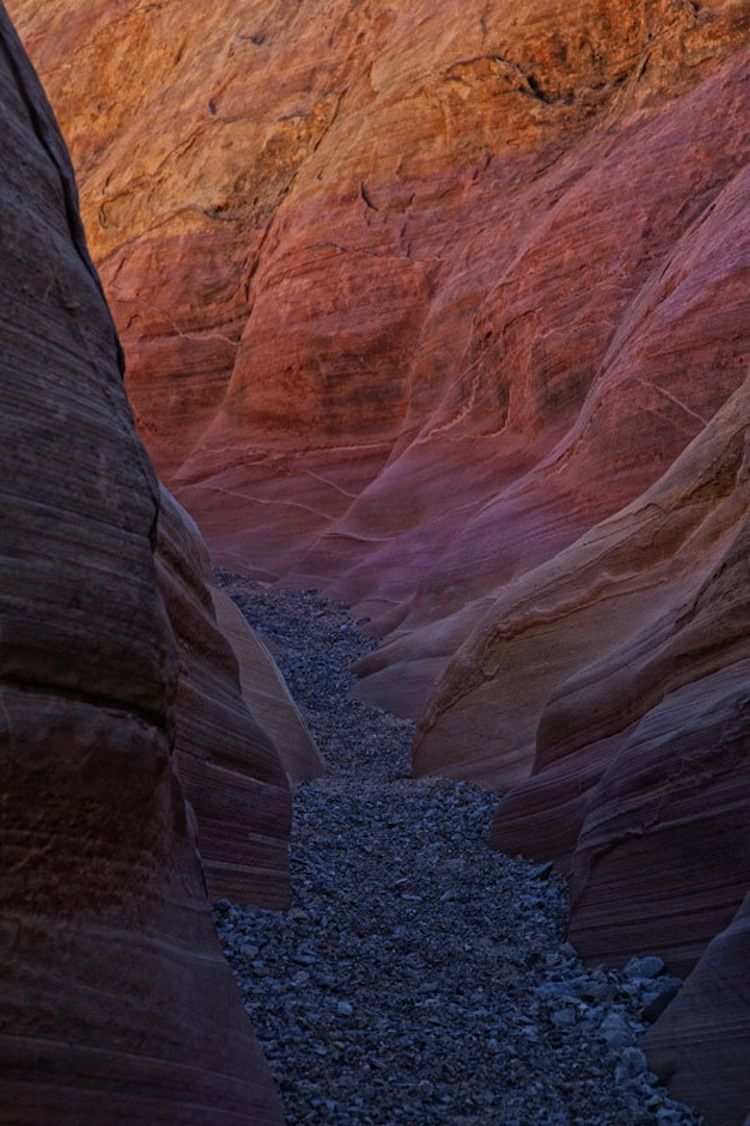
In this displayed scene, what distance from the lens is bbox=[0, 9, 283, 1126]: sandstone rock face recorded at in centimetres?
388

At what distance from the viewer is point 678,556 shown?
10.1 m

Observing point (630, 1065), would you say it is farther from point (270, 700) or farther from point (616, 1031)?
point (270, 700)

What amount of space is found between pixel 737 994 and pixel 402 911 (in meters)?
2.52

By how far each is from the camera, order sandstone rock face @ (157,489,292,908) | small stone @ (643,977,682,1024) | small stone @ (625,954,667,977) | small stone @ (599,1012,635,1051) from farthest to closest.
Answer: sandstone rock face @ (157,489,292,908), small stone @ (625,954,667,977), small stone @ (643,977,682,1024), small stone @ (599,1012,635,1051)

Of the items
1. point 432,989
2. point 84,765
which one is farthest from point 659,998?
point 84,765

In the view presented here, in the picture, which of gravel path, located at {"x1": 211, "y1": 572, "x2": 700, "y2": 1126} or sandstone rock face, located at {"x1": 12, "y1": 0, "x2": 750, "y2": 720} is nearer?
gravel path, located at {"x1": 211, "y1": 572, "x2": 700, "y2": 1126}

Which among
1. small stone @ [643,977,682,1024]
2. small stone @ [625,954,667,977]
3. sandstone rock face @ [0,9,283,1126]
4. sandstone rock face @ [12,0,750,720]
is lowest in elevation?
sandstone rock face @ [12,0,750,720]

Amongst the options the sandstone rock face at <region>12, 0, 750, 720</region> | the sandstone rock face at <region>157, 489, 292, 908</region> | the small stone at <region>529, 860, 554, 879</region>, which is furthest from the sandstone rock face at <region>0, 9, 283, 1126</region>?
the sandstone rock face at <region>12, 0, 750, 720</region>

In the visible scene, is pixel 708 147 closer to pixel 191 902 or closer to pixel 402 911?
pixel 402 911

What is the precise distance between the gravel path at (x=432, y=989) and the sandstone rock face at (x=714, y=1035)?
0.09 metres

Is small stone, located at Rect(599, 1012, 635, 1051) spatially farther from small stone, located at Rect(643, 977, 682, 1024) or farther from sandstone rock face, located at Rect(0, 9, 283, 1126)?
sandstone rock face, located at Rect(0, 9, 283, 1126)

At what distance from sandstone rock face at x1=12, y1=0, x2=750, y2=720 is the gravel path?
270cm

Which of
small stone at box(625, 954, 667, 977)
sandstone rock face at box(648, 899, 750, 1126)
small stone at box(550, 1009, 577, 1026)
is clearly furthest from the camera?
small stone at box(625, 954, 667, 977)

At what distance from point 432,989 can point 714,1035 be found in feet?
4.58
